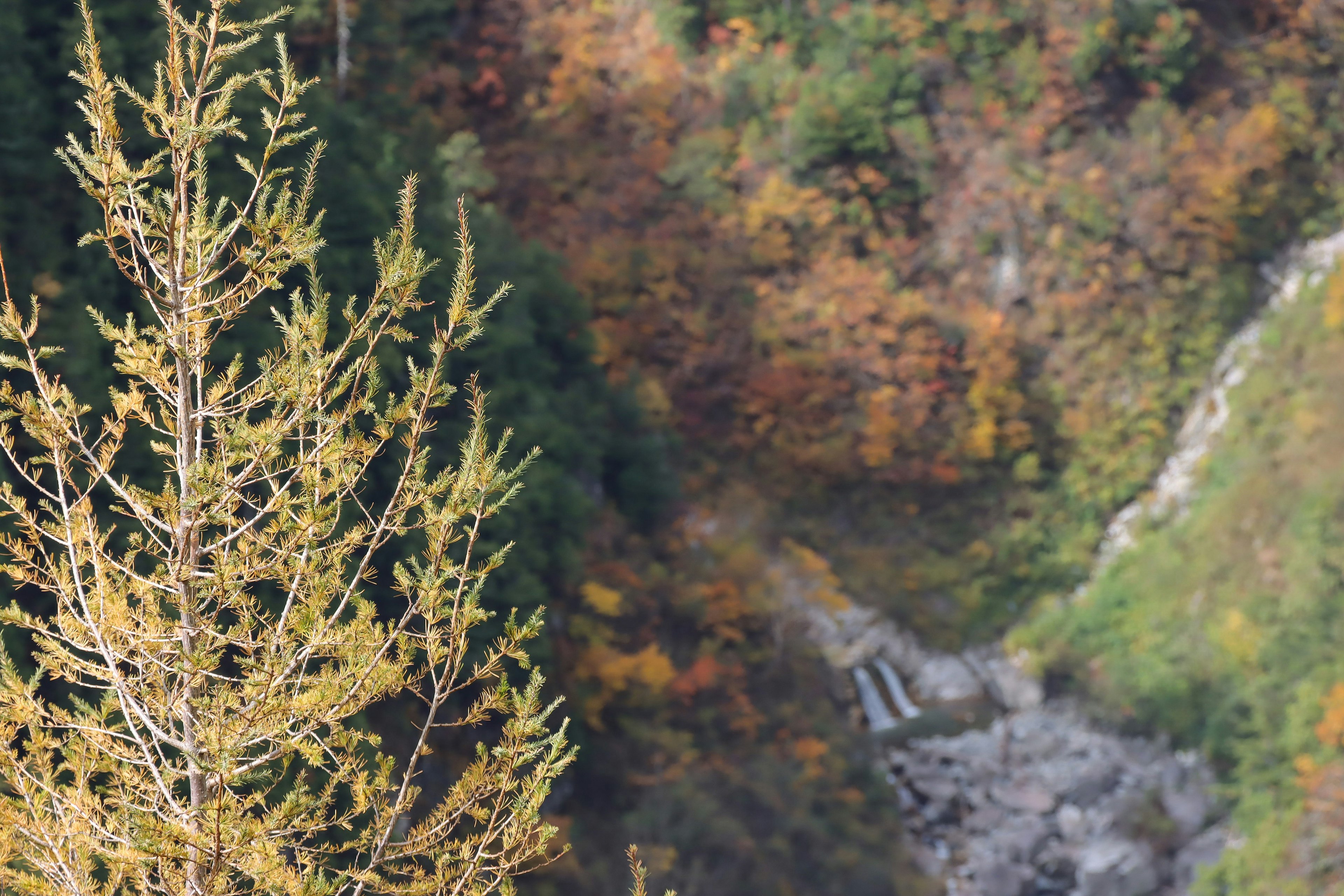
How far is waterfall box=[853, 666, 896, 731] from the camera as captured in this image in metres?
20.8

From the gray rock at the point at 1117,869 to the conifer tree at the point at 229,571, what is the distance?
617 inches

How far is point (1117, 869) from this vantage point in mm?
17656

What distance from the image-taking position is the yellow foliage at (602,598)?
14969 mm

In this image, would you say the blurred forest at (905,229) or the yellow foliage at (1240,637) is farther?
the blurred forest at (905,229)

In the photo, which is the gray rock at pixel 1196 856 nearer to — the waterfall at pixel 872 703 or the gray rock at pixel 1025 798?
the gray rock at pixel 1025 798

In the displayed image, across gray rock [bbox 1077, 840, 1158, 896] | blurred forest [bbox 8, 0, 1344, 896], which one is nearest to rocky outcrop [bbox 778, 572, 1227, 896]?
gray rock [bbox 1077, 840, 1158, 896]

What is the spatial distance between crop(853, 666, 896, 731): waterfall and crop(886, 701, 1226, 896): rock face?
2.54ft

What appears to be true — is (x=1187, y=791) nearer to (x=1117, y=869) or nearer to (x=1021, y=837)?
(x=1117, y=869)

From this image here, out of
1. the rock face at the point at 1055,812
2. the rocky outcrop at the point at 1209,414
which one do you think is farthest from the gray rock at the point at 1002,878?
the rocky outcrop at the point at 1209,414

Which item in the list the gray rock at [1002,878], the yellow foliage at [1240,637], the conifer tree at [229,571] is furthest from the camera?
the yellow foliage at [1240,637]

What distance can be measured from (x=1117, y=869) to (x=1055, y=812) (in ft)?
4.12

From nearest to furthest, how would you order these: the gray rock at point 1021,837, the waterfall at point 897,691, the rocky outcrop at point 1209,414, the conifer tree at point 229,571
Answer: the conifer tree at point 229,571, the gray rock at point 1021,837, the waterfall at point 897,691, the rocky outcrop at point 1209,414

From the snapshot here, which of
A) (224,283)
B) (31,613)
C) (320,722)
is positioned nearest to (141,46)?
(31,613)

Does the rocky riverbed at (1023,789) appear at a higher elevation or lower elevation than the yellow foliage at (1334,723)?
lower
